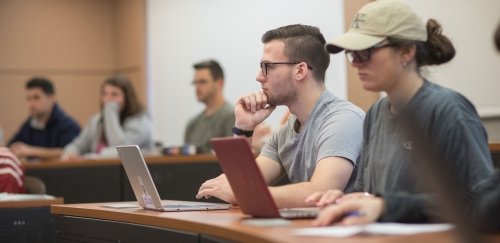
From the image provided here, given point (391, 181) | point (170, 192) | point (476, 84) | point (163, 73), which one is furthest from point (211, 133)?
point (391, 181)

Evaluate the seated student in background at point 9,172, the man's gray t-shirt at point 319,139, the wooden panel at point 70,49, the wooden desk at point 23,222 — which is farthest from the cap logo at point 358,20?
the wooden panel at point 70,49

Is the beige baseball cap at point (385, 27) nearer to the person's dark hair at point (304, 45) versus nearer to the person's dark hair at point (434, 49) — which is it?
the person's dark hair at point (434, 49)

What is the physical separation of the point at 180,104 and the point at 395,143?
251 inches

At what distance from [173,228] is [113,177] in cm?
330

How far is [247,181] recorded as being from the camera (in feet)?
7.13

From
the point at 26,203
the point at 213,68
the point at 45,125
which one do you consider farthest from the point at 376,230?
the point at 45,125

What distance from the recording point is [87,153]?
6.73 m

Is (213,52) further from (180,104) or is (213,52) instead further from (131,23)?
(131,23)

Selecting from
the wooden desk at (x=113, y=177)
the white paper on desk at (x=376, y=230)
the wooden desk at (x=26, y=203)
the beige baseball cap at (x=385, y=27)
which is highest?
the beige baseball cap at (x=385, y=27)

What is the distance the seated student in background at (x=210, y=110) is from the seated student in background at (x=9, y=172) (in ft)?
6.73

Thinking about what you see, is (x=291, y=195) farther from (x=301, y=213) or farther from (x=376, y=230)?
(x=376, y=230)

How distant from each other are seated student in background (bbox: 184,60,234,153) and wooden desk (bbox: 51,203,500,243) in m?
2.97

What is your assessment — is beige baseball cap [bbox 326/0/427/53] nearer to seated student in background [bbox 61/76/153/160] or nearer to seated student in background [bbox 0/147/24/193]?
seated student in background [bbox 0/147/24/193]

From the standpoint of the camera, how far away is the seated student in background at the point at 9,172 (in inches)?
160
